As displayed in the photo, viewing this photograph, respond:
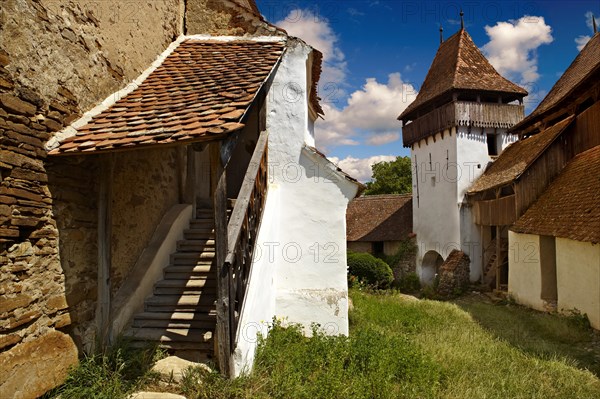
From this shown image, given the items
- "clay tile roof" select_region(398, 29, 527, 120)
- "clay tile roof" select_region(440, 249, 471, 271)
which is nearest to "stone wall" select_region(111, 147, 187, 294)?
"clay tile roof" select_region(440, 249, 471, 271)

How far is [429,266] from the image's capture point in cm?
2245

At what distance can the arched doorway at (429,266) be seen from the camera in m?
21.9

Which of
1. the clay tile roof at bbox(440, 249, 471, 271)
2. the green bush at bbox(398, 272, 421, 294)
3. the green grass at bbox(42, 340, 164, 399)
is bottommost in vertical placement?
the green bush at bbox(398, 272, 421, 294)

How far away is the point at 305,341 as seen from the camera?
598cm

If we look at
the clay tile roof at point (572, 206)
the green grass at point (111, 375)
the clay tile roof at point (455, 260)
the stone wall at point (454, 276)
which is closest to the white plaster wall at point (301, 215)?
the green grass at point (111, 375)

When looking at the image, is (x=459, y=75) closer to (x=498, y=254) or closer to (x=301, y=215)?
(x=498, y=254)

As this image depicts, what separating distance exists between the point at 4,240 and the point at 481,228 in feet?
63.2

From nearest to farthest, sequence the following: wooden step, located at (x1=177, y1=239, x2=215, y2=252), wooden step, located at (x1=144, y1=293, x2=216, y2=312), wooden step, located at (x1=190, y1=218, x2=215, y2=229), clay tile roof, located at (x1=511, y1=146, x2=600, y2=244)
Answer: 1. wooden step, located at (x1=144, y1=293, x2=216, y2=312)
2. wooden step, located at (x1=177, y1=239, x2=215, y2=252)
3. wooden step, located at (x1=190, y1=218, x2=215, y2=229)
4. clay tile roof, located at (x1=511, y1=146, x2=600, y2=244)

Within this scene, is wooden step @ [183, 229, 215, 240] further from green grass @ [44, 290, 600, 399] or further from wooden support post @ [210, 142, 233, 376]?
wooden support post @ [210, 142, 233, 376]

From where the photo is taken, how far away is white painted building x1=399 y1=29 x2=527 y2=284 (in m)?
19.5

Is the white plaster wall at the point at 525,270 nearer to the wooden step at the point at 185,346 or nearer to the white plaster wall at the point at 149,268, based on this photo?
the white plaster wall at the point at 149,268

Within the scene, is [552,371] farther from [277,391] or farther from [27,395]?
[27,395]

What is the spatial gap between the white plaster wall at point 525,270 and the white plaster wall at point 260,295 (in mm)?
10294

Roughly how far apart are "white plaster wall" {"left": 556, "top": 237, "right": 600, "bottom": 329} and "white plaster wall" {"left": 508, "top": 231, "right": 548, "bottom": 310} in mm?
1361
